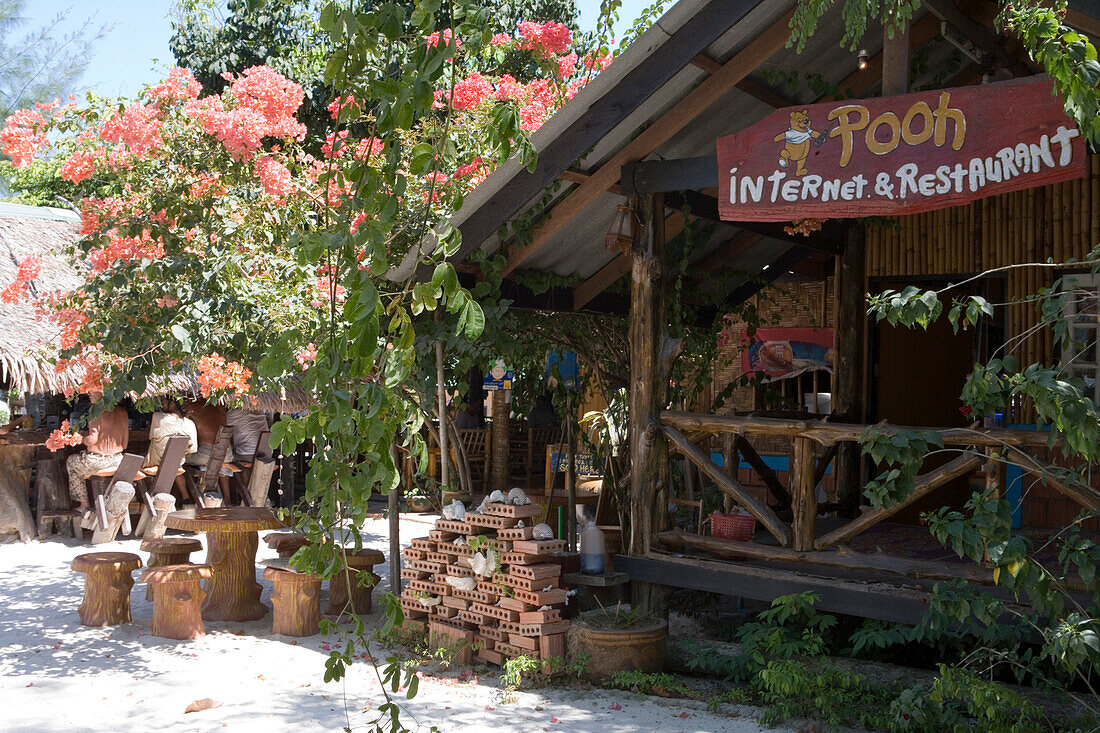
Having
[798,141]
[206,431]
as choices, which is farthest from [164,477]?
[798,141]

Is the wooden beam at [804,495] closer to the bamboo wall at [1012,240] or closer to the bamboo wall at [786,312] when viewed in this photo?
the bamboo wall at [1012,240]

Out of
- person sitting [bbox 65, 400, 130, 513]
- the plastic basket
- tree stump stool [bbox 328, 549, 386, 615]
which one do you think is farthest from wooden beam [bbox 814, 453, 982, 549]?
person sitting [bbox 65, 400, 130, 513]

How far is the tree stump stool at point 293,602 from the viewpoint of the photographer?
24.1ft

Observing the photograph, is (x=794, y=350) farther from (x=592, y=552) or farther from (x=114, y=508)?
(x=114, y=508)

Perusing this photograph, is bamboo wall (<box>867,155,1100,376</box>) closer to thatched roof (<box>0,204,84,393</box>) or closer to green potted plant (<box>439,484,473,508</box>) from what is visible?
green potted plant (<box>439,484,473,508</box>)

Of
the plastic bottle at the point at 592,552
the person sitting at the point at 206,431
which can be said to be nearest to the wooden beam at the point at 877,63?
the plastic bottle at the point at 592,552

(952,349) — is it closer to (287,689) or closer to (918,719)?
(918,719)

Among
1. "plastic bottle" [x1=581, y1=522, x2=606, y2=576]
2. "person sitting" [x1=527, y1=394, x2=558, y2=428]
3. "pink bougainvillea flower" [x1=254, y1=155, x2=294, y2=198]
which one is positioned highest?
"pink bougainvillea flower" [x1=254, y1=155, x2=294, y2=198]

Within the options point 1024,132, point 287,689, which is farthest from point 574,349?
point 1024,132

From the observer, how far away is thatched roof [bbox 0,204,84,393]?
38.2 feet

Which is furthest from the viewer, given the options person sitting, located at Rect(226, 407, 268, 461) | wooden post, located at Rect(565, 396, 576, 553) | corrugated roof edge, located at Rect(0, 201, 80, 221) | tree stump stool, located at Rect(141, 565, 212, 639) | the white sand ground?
corrugated roof edge, located at Rect(0, 201, 80, 221)

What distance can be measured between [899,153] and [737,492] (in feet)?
7.43

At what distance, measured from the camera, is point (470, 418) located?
1606cm

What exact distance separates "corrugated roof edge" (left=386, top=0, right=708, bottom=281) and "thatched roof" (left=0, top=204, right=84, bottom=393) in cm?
556
